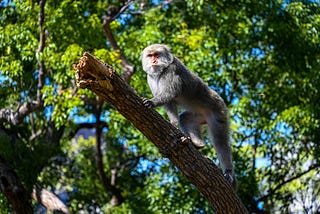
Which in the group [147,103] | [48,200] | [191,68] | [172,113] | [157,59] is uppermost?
[191,68]

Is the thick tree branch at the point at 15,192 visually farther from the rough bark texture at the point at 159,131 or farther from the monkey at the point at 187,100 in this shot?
the rough bark texture at the point at 159,131

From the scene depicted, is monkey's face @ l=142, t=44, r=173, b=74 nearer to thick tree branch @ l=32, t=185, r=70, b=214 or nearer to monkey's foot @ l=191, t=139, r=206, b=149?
monkey's foot @ l=191, t=139, r=206, b=149

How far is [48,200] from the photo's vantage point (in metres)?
9.70

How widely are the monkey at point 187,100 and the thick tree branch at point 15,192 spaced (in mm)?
3051

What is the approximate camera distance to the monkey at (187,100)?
19.7 ft

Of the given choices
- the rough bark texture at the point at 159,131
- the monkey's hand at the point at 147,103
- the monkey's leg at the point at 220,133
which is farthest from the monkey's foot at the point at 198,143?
the monkey's hand at the point at 147,103

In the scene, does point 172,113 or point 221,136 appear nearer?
point 172,113

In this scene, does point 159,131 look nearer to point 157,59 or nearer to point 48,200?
point 157,59

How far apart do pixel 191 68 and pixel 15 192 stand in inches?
119

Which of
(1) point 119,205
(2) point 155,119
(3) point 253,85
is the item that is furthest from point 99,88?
(1) point 119,205

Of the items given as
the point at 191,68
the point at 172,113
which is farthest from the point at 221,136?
the point at 191,68

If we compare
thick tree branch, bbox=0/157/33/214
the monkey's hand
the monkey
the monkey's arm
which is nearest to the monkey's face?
the monkey

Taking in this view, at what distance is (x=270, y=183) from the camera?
10.6 m

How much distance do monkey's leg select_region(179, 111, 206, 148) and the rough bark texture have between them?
0.84 metres
